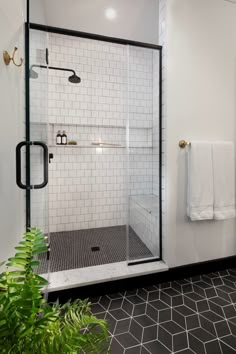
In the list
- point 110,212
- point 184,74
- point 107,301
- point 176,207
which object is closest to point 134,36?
point 184,74

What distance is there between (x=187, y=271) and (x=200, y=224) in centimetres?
49

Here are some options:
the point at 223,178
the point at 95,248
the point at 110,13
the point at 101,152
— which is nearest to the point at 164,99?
the point at 223,178

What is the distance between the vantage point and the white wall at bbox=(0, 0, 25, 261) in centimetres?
113

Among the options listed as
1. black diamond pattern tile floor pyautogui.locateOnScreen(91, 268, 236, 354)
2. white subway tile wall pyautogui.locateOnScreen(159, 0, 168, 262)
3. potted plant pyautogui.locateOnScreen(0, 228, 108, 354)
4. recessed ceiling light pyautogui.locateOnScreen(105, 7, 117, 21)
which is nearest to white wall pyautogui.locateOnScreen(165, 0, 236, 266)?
white subway tile wall pyautogui.locateOnScreen(159, 0, 168, 262)

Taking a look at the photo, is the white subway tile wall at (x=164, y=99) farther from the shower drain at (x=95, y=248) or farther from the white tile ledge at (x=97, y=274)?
the shower drain at (x=95, y=248)

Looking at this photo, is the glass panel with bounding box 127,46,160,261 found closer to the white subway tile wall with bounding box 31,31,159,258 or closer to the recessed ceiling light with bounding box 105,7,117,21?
the white subway tile wall with bounding box 31,31,159,258

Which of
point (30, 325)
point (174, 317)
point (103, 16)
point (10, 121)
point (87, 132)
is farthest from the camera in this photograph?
point (87, 132)

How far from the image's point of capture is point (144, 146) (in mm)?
2238

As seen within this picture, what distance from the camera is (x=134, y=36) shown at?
9.06ft

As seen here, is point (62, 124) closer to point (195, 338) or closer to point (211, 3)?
point (211, 3)

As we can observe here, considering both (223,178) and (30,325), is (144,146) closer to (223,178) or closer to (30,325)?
(223,178)

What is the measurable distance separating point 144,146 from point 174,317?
5.16 feet

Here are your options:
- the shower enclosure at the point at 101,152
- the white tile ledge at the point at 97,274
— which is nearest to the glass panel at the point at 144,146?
the shower enclosure at the point at 101,152

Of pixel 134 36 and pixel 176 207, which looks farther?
pixel 134 36
